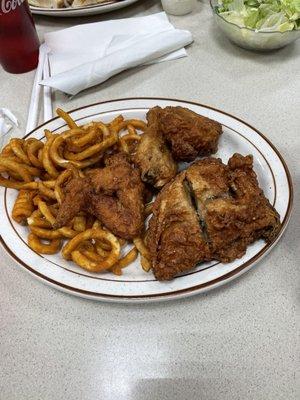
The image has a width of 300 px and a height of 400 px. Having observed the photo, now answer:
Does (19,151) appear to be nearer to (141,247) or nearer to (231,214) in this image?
(141,247)

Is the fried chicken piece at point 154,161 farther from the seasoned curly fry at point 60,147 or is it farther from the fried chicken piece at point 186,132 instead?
the seasoned curly fry at point 60,147

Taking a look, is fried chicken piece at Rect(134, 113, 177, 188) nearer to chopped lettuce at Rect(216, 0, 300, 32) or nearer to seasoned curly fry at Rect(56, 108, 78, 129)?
seasoned curly fry at Rect(56, 108, 78, 129)

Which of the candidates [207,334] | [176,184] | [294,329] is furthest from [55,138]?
[294,329]

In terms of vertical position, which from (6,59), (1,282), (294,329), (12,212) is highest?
(6,59)

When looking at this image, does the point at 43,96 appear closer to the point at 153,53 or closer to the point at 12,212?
the point at 153,53

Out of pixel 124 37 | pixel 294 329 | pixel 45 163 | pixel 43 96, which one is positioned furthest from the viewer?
pixel 124 37

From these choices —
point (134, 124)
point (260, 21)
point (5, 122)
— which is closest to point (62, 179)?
point (134, 124)
